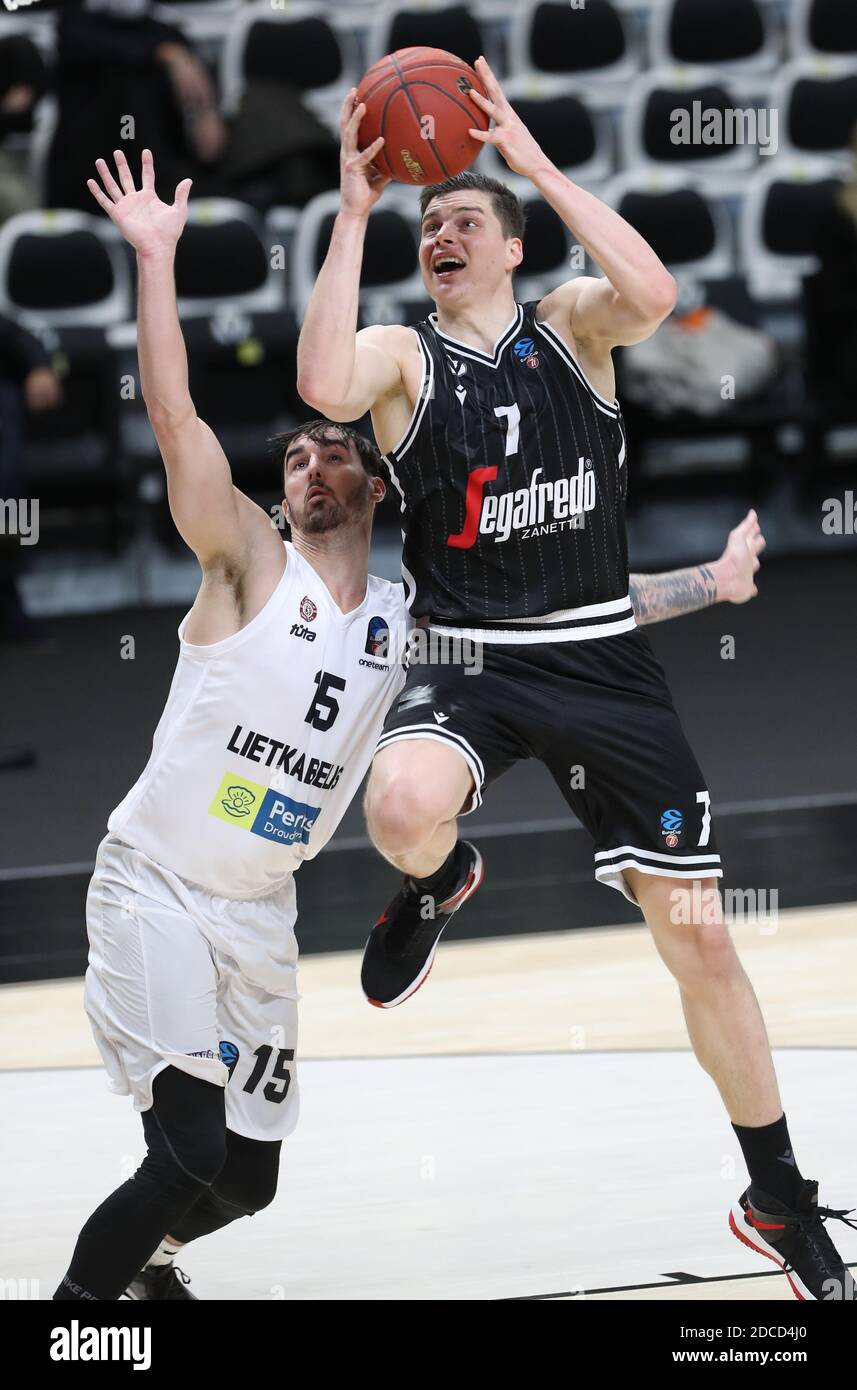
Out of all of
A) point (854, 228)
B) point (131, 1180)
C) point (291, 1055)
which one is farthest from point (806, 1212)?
point (854, 228)

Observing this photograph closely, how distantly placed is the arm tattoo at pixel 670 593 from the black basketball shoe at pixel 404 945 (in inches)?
27.0

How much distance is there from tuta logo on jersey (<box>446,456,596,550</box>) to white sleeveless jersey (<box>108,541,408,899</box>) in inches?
14.1

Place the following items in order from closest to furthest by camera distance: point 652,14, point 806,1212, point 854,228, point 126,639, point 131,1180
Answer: point 131,1180 → point 806,1212 → point 126,639 → point 854,228 → point 652,14

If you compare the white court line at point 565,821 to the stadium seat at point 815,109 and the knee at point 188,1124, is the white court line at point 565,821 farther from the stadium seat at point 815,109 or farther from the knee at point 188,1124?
the stadium seat at point 815,109

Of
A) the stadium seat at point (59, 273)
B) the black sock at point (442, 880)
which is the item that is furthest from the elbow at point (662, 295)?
the stadium seat at point (59, 273)

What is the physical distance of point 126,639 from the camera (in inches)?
419

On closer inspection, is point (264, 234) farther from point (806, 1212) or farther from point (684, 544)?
point (806, 1212)

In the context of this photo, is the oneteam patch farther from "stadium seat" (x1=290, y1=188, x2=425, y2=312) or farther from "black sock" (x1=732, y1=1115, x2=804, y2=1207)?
"stadium seat" (x1=290, y1=188, x2=425, y2=312)

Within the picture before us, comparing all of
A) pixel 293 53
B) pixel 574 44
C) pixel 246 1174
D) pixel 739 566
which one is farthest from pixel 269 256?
pixel 246 1174

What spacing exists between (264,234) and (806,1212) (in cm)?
894

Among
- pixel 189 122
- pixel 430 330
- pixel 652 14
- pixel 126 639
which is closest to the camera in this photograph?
pixel 430 330

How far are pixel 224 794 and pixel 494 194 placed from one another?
1.31 m

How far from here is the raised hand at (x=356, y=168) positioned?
354 centimetres

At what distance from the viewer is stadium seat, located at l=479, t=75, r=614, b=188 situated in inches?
489
